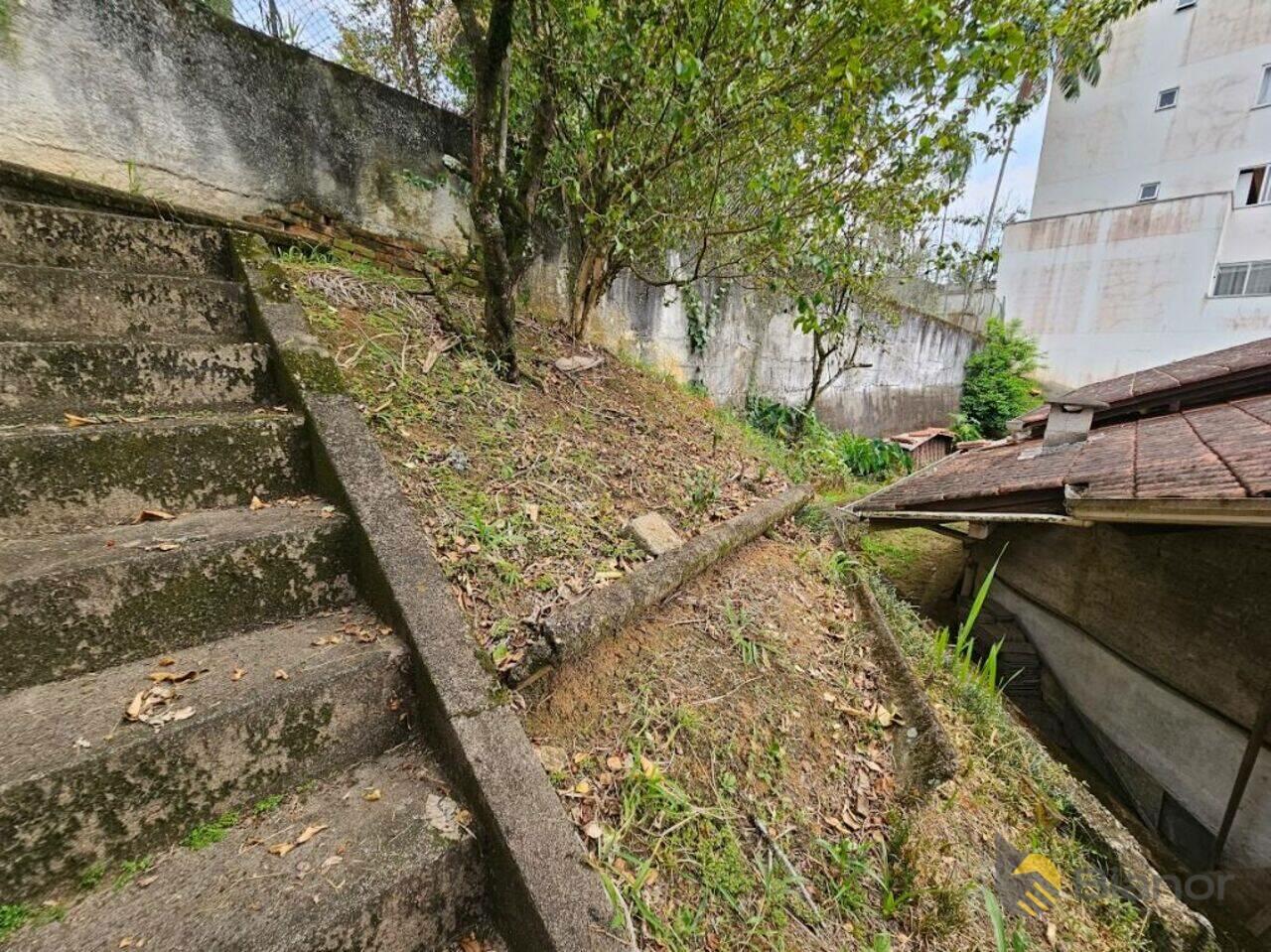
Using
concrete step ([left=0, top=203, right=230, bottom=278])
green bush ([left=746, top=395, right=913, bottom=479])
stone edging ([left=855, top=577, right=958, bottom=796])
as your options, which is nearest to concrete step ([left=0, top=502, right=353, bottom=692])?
concrete step ([left=0, top=203, right=230, bottom=278])

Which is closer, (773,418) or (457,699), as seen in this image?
(457,699)

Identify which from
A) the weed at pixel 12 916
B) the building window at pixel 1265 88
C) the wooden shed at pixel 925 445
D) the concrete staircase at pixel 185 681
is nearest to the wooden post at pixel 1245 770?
the concrete staircase at pixel 185 681

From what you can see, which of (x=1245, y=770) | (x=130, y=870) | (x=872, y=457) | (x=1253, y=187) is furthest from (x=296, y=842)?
(x=1253, y=187)

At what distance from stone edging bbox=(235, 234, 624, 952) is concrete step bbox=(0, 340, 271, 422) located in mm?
140

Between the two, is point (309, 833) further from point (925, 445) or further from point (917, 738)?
point (925, 445)

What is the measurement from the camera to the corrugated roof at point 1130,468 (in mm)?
2584

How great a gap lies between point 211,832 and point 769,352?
746cm

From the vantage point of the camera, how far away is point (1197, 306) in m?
12.4

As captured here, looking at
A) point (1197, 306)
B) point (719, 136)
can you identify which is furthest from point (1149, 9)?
point (719, 136)

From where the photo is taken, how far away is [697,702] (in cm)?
193

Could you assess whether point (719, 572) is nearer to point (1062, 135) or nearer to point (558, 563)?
point (558, 563)

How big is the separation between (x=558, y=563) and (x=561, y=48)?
113 inches

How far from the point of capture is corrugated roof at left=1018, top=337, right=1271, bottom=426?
4.55 metres

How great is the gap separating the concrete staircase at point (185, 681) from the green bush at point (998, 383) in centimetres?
1395
